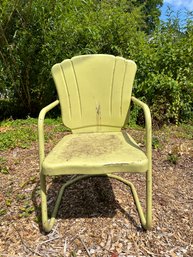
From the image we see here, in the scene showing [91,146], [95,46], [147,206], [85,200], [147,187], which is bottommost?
[85,200]

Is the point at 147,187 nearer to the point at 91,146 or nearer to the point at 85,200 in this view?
the point at 91,146

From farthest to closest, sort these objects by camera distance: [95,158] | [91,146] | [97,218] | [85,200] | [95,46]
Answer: [95,46]
[85,200]
[97,218]
[91,146]
[95,158]

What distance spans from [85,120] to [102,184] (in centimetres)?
46

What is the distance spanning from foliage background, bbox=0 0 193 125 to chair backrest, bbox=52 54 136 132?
5.80 ft

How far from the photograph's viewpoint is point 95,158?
4.57 feet

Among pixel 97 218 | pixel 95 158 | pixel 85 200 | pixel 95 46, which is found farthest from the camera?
pixel 95 46

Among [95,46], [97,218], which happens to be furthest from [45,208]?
[95,46]

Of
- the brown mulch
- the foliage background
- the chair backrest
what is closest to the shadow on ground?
the brown mulch

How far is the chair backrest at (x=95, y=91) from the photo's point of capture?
186 centimetres

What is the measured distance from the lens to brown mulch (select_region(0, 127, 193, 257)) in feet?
4.87

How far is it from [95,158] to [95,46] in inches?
104

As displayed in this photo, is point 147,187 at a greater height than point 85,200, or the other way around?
point 147,187

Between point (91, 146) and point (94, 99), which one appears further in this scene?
point (94, 99)

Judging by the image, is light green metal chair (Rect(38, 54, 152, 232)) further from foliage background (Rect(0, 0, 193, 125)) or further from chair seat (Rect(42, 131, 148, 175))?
foliage background (Rect(0, 0, 193, 125))
